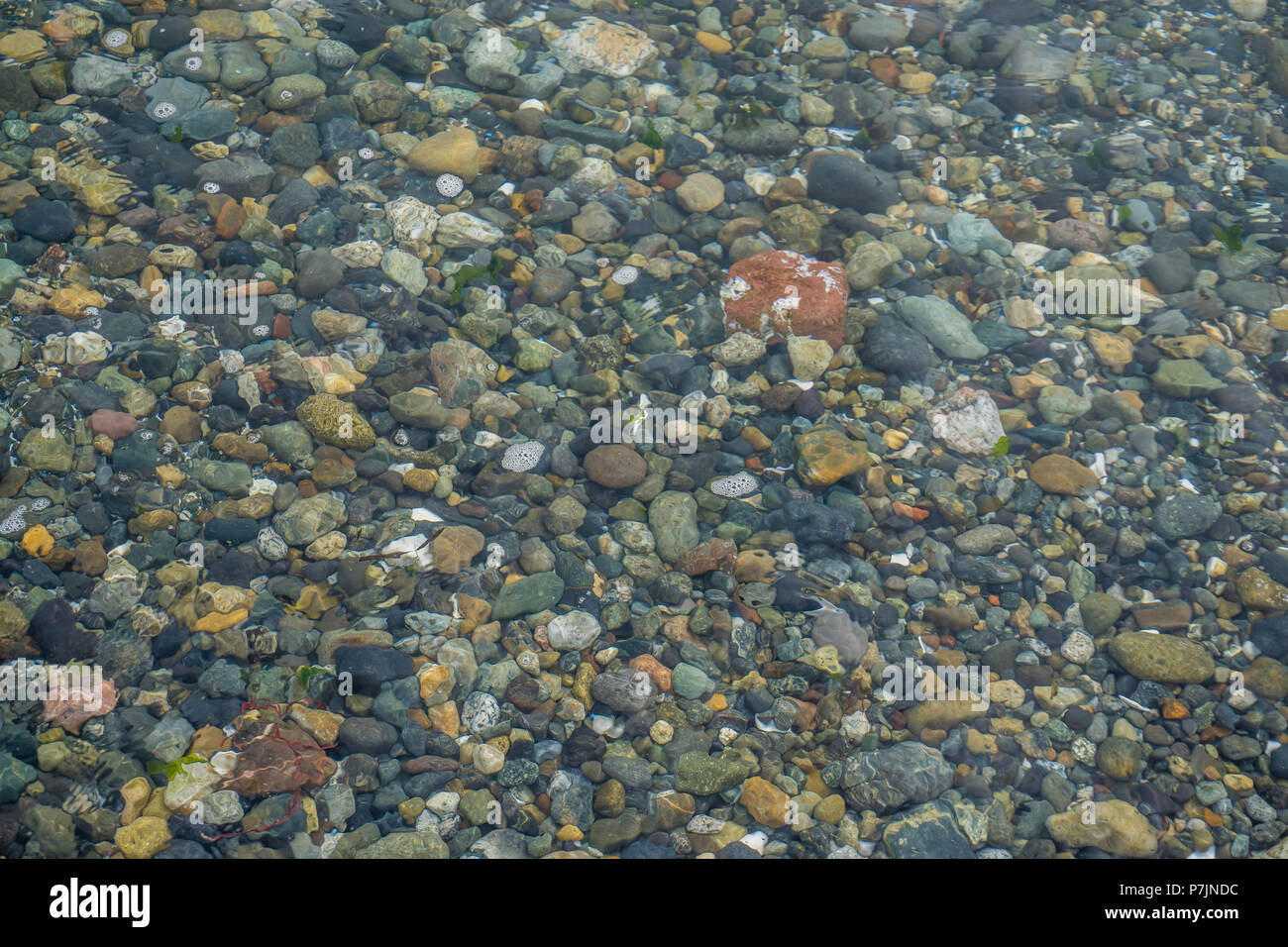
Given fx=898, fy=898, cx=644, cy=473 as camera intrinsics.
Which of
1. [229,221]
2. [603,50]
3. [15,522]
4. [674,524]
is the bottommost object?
[15,522]

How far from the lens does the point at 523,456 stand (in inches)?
227

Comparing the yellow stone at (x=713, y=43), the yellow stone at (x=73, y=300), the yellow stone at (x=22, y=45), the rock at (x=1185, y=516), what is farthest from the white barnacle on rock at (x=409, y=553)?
the yellow stone at (x=713, y=43)

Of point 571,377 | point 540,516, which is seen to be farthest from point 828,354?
point 540,516

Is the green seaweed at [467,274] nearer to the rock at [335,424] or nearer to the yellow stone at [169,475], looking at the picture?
the rock at [335,424]

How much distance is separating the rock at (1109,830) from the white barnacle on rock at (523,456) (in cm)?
354

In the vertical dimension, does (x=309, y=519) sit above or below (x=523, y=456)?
below

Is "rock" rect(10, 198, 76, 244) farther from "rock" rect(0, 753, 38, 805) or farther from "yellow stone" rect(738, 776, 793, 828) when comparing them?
"yellow stone" rect(738, 776, 793, 828)

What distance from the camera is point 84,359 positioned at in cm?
573

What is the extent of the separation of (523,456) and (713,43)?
5031mm

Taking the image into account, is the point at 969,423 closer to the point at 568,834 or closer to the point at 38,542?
the point at 568,834

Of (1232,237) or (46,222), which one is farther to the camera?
(1232,237)

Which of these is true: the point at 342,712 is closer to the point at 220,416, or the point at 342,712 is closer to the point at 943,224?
the point at 220,416

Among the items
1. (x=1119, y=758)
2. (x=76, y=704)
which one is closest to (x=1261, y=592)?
(x=1119, y=758)

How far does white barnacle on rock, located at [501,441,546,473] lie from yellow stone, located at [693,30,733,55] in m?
4.80
